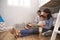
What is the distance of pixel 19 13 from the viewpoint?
3.55 metres

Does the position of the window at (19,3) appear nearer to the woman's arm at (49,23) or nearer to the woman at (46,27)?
the woman at (46,27)

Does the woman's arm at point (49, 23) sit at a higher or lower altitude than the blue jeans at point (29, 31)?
higher

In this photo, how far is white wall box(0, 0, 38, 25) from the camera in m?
3.49

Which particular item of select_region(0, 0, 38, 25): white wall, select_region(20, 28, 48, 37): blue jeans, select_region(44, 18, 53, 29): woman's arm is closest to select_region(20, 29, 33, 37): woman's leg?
select_region(20, 28, 48, 37): blue jeans

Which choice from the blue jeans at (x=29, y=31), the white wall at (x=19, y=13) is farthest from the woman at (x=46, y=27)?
the white wall at (x=19, y=13)

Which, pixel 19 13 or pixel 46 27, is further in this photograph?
pixel 19 13

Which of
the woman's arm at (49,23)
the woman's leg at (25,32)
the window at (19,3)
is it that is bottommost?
the woman's leg at (25,32)

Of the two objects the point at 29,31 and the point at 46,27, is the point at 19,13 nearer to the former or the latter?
the point at 29,31

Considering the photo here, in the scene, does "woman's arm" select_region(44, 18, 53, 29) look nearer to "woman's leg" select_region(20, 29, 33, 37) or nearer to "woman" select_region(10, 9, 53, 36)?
"woman" select_region(10, 9, 53, 36)

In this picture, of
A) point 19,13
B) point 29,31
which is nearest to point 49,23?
point 29,31

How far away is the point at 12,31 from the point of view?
85.0 inches

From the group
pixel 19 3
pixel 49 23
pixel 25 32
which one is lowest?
pixel 25 32

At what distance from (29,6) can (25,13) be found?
0.78 feet

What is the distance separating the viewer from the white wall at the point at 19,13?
137 inches
